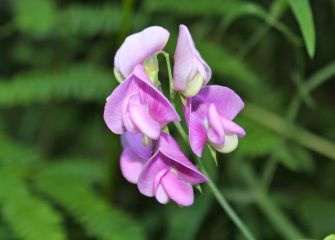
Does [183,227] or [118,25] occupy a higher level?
[118,25]

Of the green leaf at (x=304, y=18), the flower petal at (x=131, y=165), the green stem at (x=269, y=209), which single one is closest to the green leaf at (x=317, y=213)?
the green stem at (x=269, y=209)

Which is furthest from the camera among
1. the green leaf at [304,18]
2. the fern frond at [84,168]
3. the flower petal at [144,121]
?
the fern frond at [84,168]

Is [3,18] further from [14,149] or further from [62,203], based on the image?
[62,203]

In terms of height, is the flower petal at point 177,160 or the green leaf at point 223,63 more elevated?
the flower petal at point 177,160

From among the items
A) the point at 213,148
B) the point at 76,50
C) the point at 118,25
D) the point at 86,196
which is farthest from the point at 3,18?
the point at 213,148

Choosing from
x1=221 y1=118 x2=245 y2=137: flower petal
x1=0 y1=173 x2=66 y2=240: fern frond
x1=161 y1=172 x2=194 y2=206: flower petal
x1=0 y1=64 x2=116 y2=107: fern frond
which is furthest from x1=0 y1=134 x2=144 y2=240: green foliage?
x1=221 y1=118 x2=245 y2=137: flower petal

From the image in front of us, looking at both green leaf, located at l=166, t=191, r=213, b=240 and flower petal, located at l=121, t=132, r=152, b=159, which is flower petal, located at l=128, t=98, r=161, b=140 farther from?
green leaf, located at l=166, t=191, r=213, b=240

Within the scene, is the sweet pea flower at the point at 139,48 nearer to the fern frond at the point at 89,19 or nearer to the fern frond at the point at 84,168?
the fern frond at the point at 84,168

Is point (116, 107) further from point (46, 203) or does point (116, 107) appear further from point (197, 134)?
point (46, 203)
